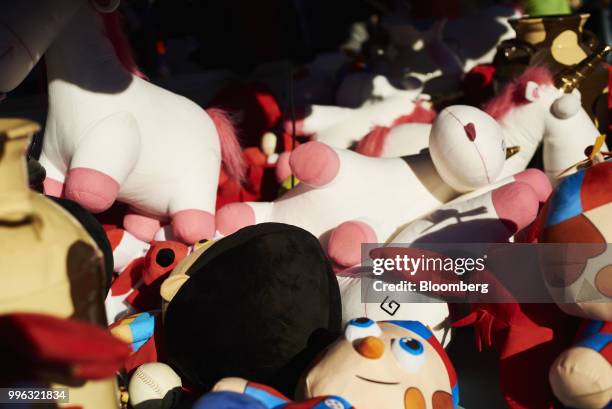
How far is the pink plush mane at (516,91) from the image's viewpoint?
1.53 metres

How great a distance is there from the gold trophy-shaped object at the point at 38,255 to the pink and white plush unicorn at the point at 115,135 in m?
0.51

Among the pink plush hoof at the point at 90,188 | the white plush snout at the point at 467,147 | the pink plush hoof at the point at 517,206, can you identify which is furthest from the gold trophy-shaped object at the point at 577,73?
the pink plush hoof at the point at 90,188

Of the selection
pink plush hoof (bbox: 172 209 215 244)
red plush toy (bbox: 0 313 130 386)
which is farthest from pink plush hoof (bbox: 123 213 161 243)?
red plush toy (bbox: 0 313 130 386)

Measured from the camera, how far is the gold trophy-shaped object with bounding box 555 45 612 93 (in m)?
1.53

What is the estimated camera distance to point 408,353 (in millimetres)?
928

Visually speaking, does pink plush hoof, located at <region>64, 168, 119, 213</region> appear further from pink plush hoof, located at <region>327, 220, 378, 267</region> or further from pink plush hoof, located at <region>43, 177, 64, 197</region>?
pink plush hoof, located at <region>327, 220, 378, 267</region>

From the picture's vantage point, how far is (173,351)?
1.08m

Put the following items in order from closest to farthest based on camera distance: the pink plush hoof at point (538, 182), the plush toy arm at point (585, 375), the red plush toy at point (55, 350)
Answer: the red plush toy at point (55, 350) → the plush toy arm at point (585, 375) → the pink plush hoof at point (538, 182)

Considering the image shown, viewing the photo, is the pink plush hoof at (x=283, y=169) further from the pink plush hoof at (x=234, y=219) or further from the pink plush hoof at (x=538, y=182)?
the pink plush hoof at (x=538, y=182)

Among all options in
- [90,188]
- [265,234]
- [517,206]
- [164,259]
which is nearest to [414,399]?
[265,234]

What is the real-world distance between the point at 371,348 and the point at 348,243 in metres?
0.39

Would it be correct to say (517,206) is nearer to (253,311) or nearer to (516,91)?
(516,91)

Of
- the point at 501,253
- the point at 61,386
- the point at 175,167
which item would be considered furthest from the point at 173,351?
the point at 501,253

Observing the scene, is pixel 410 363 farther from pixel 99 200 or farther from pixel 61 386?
pixel 99 200
